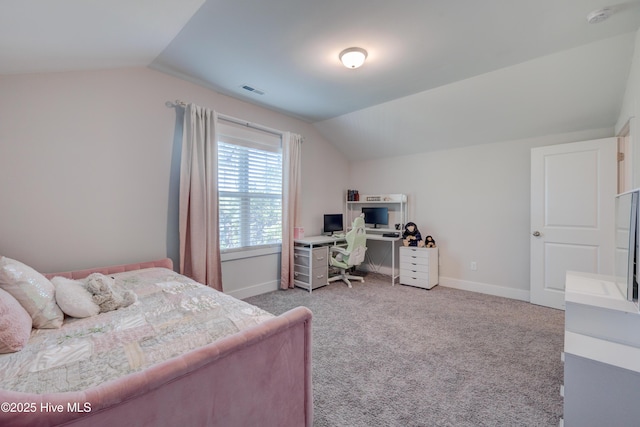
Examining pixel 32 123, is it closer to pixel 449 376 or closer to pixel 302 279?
pixel 302 279

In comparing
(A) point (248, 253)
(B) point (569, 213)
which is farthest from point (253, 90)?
(B) point (569, 213)

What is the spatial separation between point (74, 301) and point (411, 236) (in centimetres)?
392

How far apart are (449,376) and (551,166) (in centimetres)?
281

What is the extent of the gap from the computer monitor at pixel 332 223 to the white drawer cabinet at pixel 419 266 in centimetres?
118

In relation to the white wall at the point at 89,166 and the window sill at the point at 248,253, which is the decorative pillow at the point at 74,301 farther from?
the window sill at the point at 248,253

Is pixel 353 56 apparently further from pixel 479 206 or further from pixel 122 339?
pixel 479 206

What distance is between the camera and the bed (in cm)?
74

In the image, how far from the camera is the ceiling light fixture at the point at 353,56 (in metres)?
2.35

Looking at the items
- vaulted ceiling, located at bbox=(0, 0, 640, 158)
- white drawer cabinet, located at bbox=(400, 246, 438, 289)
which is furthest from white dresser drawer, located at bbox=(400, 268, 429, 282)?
vaulted ceiling, located at bbox=(0, 0, 640, 158)

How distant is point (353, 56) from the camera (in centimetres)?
237

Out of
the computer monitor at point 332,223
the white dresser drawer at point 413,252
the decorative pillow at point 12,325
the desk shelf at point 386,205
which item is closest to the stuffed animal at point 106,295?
the decorative pillow at point 12,325

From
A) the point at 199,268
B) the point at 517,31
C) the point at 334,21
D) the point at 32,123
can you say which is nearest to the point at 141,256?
the point at 199,268

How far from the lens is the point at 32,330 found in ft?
4.40

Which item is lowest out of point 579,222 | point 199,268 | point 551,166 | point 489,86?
point 199,268
